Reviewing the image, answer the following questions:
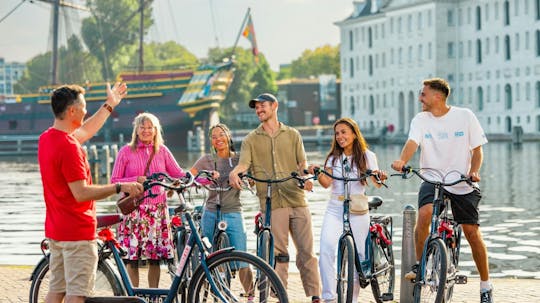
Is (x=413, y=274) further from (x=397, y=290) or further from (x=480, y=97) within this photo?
(x=480, y=97)

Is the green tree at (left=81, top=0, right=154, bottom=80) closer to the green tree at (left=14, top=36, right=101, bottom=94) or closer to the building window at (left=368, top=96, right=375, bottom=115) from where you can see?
the green tree at (left=14, top=36, right=101, bottom=94)

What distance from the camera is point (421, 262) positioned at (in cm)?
906

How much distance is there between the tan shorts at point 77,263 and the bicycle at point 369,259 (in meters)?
2.25

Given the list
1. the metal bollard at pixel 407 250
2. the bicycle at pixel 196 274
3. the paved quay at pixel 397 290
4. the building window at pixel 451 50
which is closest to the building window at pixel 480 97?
the building window at pixel 451 50

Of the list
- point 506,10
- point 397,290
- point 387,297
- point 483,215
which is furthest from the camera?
point 506,10

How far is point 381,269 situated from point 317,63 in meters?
157

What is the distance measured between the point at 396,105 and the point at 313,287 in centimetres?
11677

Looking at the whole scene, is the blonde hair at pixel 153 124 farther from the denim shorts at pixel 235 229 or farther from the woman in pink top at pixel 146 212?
the denim shorts at pixel 235 229

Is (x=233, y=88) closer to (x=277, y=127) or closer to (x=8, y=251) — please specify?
(x=8, y=251)

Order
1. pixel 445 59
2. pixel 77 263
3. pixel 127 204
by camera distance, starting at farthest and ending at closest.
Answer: pixel 445 59, pixel 127 204, pixel 77 263

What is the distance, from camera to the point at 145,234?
9.99m

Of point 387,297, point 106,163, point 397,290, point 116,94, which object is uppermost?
point 116,94

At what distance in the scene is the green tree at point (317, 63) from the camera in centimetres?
16375

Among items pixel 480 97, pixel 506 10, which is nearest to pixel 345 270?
pixel 506 10
